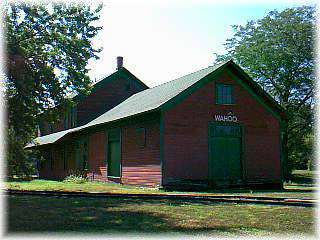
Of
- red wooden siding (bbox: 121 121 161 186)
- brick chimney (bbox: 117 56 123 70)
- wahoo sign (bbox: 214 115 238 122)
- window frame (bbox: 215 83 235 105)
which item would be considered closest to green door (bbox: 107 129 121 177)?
red wooden siding (bbox: 121 121 161 186)

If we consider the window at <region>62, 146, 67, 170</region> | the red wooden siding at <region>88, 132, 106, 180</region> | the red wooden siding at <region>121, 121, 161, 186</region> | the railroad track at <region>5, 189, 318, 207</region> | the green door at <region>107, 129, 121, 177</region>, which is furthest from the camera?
the window at <region>62, 146, 67, 170</region>

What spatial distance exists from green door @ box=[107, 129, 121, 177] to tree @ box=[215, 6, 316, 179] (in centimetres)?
2064

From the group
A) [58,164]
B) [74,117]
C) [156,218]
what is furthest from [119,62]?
[156,218]

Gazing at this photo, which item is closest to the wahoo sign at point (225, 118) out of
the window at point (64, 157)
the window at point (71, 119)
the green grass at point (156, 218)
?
the green grass at point (156, 218)

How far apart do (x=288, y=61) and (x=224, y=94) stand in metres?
20.9

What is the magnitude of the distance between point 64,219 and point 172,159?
12.6 metres

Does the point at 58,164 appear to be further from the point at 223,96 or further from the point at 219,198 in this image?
the point at 219,198

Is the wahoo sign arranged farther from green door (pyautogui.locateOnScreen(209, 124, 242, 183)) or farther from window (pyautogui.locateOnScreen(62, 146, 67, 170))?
window (pyautogui.locateOnScreen(62, 146, 67, 170))

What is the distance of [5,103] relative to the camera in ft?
58.7

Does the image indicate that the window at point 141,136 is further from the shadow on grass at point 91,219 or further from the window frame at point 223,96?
the shadow on grass at point 91,219

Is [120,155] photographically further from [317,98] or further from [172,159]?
Result: [317,98]

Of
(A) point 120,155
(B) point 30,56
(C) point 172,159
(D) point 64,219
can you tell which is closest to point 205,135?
(C) point 172,159

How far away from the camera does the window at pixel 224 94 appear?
76.9 ft

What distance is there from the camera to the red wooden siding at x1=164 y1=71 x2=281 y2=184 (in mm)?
21641
